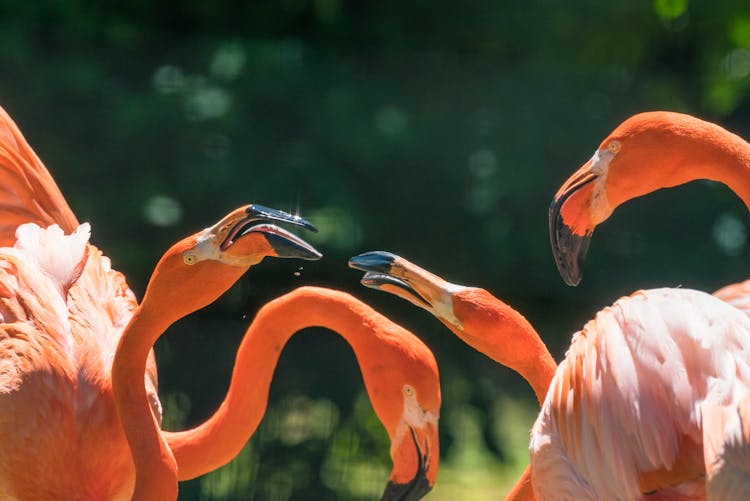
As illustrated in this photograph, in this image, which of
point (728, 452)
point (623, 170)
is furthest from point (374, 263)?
point (728, 452)

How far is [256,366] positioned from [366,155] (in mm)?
1808

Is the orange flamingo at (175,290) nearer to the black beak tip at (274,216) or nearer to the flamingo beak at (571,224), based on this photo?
the black beak tip at (274,216)

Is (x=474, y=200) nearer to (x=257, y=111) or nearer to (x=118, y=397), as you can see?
(x=257, y=111)

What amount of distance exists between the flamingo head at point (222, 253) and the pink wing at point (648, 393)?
19.2 inches

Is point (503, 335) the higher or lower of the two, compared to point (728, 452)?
higher

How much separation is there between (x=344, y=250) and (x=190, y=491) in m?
0.98

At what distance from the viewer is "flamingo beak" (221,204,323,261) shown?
1859 mm

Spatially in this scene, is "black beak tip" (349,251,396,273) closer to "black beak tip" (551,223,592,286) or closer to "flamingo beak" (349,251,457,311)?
"flamingo beak" (349,251,457,311)

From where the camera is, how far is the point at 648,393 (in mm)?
1765

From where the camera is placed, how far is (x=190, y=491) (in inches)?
149

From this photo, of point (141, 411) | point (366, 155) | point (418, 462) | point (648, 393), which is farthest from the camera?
point (366, 155)

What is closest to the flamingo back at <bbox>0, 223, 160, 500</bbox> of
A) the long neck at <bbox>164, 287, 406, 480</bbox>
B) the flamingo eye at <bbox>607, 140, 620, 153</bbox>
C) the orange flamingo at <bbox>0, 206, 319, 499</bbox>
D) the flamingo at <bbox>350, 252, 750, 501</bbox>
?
the orange flamingo at <bbox>0, 206, 319, 499</bbox>

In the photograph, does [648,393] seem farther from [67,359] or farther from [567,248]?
[67,359]

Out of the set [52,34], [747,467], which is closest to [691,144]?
[747,467]
